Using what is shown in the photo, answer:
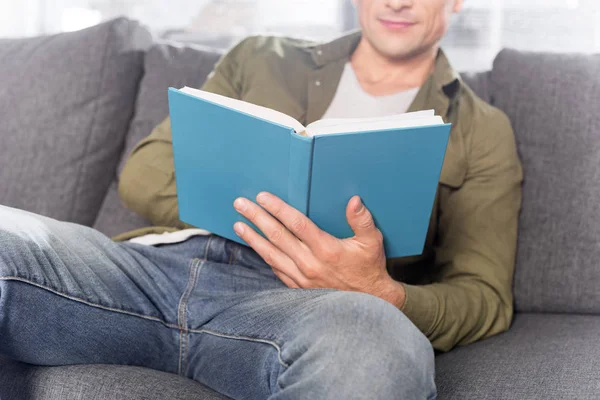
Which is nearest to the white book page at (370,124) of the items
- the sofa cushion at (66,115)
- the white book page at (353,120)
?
the white book page at (353,120)

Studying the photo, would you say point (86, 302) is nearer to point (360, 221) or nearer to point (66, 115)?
point (360, 221)

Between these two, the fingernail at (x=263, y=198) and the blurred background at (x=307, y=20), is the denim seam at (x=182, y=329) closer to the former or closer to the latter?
the fingernail at (x=263, y=198)

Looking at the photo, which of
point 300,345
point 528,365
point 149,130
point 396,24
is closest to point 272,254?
point 300,345

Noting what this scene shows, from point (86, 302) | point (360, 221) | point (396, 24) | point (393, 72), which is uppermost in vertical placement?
point (396, 24)

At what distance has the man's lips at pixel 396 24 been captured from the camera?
1.45 m

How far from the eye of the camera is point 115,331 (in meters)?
1.05

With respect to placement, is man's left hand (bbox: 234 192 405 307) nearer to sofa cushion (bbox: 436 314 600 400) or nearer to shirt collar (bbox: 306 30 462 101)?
sofa cushion (bbox: 436 314 600 400)

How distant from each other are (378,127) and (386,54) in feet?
1.88

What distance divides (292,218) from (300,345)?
0.22 meters

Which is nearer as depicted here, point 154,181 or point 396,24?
point 154,181

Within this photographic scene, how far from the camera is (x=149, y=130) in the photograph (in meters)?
1.70

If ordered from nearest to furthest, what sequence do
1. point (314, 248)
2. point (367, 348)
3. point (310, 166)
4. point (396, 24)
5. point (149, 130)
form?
point (367, 348) < point (310, 166) < point (314, 248) < point (396, 24) < point (149, 130)

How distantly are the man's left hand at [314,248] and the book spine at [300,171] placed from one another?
17 millimetres

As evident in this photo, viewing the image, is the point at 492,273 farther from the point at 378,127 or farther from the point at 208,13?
the point at 208,13
